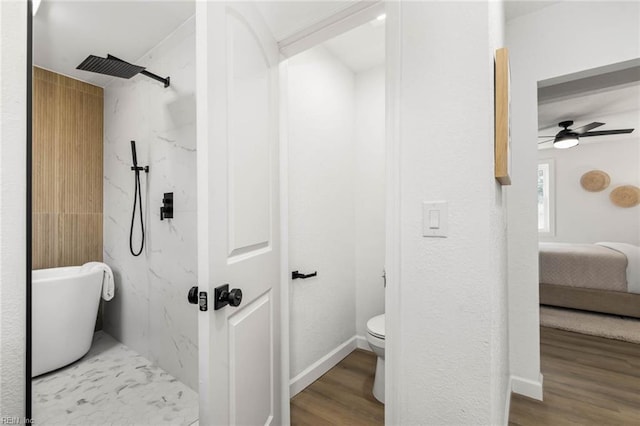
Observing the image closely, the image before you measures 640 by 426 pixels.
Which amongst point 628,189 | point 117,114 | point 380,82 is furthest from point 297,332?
point 628,189

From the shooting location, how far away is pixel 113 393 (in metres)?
1.79

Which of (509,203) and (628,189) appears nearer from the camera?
(509,203)

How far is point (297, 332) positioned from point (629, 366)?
260 centimetres

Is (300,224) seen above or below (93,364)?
above

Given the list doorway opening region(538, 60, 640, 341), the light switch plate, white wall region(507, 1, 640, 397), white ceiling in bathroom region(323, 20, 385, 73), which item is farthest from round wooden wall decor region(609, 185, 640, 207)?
the light switch plate

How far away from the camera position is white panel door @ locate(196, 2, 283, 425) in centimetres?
95

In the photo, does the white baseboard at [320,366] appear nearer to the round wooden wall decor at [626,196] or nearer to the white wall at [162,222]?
the white wall at [162,222]

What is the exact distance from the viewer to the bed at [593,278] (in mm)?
3350

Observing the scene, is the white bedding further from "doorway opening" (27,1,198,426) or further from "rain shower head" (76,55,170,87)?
"rain shower head" (76,55,170,87)

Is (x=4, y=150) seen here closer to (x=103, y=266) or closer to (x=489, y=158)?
(x=103, y=266)

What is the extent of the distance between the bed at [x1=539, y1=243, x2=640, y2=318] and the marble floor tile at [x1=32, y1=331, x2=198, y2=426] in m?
4.16

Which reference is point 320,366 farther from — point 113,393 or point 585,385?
point 585,385

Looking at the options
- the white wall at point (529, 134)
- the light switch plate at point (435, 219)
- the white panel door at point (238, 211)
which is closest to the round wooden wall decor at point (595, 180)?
the white wall at point (529, 134)

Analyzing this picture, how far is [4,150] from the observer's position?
0.62 m
